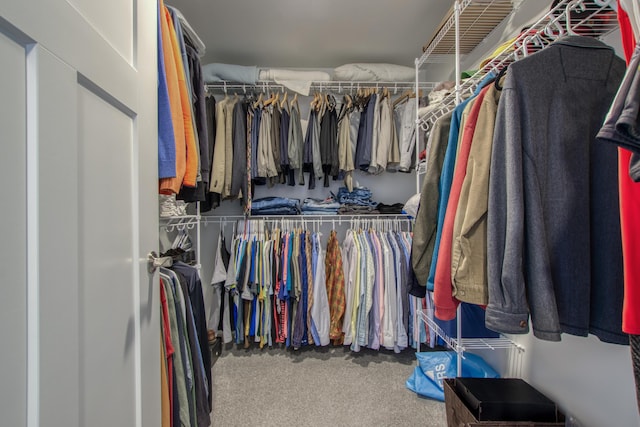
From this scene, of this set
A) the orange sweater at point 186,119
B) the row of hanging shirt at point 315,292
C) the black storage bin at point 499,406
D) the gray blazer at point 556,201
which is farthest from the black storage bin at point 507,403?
the orange sweater at point 186,119

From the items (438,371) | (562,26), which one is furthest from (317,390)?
(562,26)

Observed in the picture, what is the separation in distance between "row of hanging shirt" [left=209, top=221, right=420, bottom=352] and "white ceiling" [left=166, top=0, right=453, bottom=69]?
1.61 meters

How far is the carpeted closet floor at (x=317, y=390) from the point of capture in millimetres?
1539

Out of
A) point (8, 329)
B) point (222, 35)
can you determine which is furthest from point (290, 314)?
point (222, 35)

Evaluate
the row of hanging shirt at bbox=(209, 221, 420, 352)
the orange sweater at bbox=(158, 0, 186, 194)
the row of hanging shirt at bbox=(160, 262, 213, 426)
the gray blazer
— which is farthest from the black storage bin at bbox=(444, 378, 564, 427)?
the orange sweater at bbox=(158, 0, 186, 194)

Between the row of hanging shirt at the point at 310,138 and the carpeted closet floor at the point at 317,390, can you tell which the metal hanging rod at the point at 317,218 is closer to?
the row of hanging shirt at the point at 310,138

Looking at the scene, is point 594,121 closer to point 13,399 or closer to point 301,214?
point 13,399

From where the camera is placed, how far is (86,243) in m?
0.58

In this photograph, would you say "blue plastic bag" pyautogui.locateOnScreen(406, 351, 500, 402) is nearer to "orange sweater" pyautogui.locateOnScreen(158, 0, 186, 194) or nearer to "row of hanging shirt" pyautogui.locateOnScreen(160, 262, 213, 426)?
"row of hanging shirt" pyautogui.locateOnScreen(160, 262, 213, 426)

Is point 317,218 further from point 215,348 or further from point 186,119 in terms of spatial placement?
point 186,119

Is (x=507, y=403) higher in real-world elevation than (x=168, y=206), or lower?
A: lower

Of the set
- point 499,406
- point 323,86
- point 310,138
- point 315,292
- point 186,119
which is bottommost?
point 499,406

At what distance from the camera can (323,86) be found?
8.19ft

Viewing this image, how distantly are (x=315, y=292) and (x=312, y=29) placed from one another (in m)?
2.05
